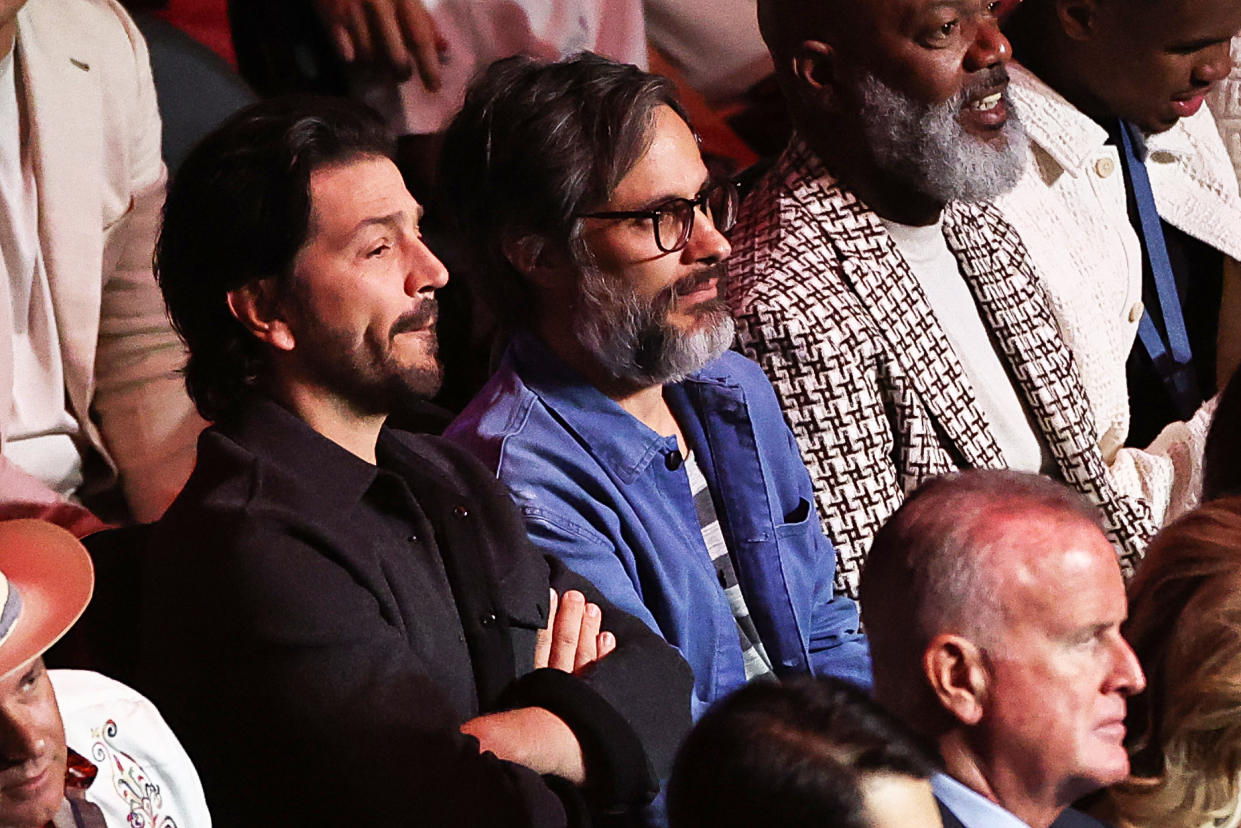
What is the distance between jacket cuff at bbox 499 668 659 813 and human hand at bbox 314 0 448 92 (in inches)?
55.7

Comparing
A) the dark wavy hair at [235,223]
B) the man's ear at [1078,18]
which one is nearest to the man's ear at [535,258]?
the dark wavy hair at [235,223]

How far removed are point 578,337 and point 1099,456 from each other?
3.71 ft

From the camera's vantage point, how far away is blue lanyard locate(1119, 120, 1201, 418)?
3.48m

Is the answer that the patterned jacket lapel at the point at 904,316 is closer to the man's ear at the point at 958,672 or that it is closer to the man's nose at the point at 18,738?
the man's ear at the point at 958,672

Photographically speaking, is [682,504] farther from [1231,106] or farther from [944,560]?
[1231,106]

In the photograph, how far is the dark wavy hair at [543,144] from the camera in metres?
2.24

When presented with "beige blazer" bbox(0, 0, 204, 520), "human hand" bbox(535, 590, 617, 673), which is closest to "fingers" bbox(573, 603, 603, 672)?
"human hand" bbox(535, 590, 617, 673)

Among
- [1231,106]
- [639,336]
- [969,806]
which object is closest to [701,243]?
[639,336]

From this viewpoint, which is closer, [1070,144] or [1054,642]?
[1054,642]

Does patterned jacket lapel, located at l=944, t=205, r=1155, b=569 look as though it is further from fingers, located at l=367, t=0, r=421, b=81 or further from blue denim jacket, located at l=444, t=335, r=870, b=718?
fingers, located at l=367, t=0, r=421, b=81

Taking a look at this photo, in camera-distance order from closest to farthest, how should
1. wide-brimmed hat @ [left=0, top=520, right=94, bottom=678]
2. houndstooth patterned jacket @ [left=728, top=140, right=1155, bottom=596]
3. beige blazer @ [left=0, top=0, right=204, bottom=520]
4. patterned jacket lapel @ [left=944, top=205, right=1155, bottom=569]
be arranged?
wide-brimmed hat @ [left=0, top=520, right=94, bottom=678] < beige blazer @ [left=0, top=0, right=204, bottom=520] < houndstooth patterned jacket @ [left=728, top=140, right=1155, bottom=596] < patterned jacket lapel @ [left=944, top=205, right=1155, bottom=569]

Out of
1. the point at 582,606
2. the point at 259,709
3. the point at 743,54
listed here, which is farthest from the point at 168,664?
the point at 743,54

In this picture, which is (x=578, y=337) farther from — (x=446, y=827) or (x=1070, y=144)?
(x=1070, y=144)

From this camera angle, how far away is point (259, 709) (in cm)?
162
